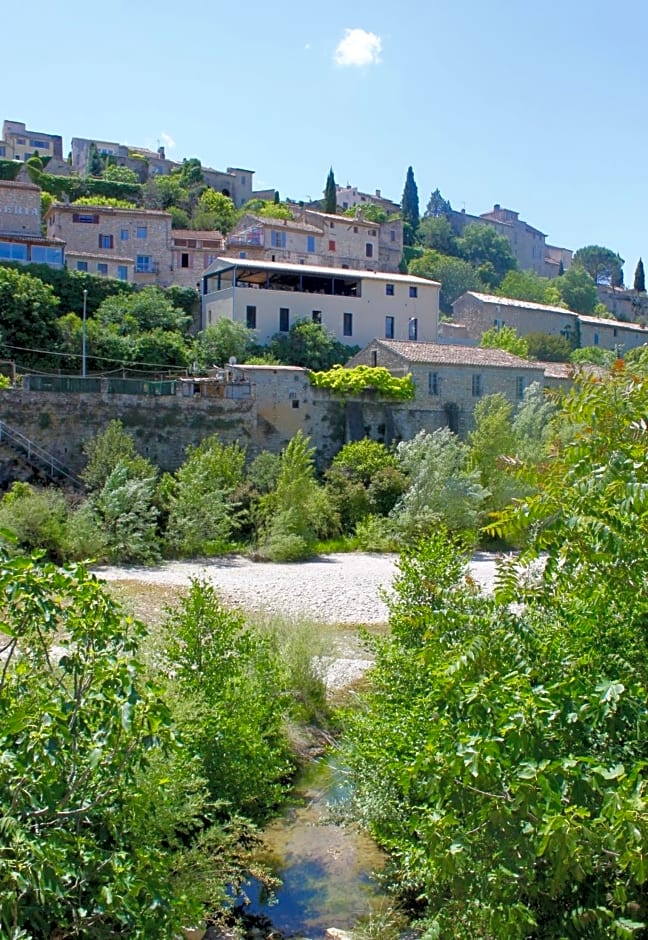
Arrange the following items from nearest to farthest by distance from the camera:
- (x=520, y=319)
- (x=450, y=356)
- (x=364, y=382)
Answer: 1. (x=364, y=382)
2. (x=450, y=356)
3. (x=520, y=319)

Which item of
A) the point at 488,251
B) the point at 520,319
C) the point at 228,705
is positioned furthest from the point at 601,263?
the point at 228,705

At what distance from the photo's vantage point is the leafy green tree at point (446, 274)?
83375mm

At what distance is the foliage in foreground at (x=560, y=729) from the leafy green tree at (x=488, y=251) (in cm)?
9303

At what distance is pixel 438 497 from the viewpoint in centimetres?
3222

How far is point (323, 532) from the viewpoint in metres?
33.1

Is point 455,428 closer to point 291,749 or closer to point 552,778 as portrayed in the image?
point 291,749

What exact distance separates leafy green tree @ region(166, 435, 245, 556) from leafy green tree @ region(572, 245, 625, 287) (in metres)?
98.1

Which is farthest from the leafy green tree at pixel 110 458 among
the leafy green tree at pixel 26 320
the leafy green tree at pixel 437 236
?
the leafy green tree at pixel 437 236

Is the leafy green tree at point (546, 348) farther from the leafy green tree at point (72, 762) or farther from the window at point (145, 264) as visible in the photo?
the leafy green tree at point (72, 762)

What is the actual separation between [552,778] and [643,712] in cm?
97

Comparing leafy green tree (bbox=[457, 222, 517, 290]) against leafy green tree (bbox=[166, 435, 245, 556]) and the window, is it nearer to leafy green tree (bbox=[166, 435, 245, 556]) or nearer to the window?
the window

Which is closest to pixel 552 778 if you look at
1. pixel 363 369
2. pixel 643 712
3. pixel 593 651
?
pixel 643 712

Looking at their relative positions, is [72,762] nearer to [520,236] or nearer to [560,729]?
[560,729]

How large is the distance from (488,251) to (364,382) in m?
68.7
